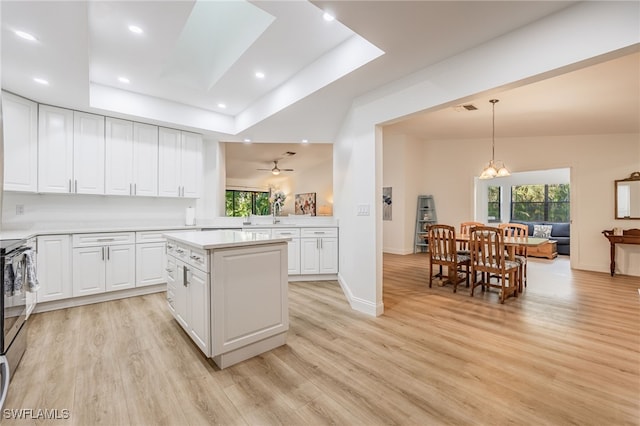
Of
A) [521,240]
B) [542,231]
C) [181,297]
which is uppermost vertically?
[521,240]

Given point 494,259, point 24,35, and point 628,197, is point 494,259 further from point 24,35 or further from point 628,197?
point 24,35

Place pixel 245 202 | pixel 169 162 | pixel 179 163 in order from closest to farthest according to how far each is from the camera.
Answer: pixel 169 162 → pixel 179 163 → pixel 245 202

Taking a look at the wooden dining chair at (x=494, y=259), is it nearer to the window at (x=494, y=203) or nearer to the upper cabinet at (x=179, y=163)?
the upper cabinet at (x=179, y=163)

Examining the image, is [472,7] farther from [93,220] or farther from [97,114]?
[93,220]

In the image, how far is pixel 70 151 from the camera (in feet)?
12.1

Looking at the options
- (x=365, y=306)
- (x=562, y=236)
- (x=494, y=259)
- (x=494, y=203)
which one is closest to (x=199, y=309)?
(x=365, y=306)

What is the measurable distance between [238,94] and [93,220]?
2.73 m

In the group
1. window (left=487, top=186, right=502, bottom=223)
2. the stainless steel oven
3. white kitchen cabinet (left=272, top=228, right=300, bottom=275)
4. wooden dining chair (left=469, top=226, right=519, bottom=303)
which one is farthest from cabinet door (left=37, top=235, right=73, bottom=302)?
window (left=487, top=186, right=502, bottom=223)

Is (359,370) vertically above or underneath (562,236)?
underneath

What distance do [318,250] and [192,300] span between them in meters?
2.58

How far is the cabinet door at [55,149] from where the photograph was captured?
3477 mm

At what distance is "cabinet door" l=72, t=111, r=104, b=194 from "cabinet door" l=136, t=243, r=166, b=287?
3.24 ft

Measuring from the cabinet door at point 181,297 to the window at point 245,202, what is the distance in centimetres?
877

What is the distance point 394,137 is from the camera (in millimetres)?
7297
